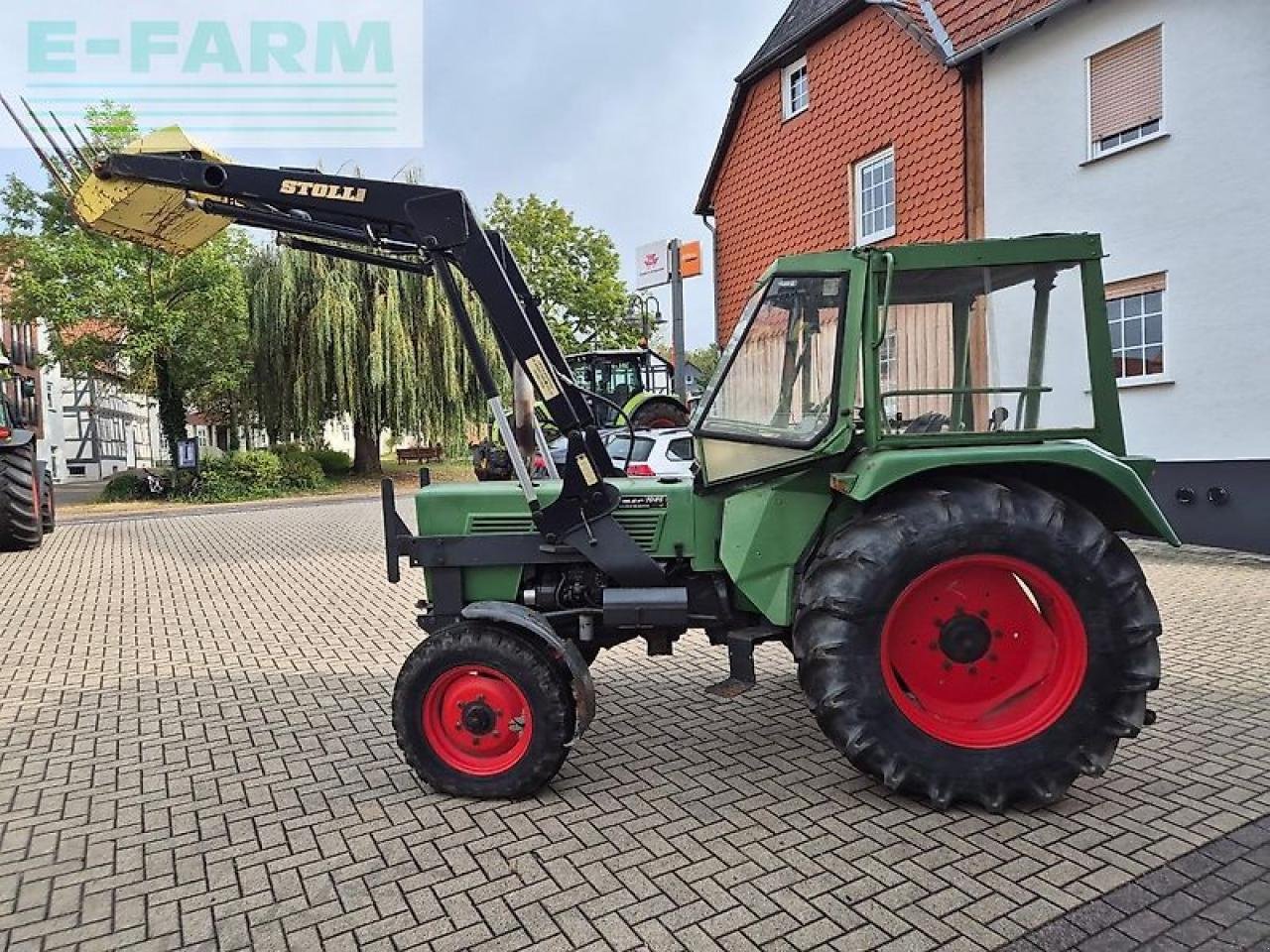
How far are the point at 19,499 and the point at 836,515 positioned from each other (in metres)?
11.0

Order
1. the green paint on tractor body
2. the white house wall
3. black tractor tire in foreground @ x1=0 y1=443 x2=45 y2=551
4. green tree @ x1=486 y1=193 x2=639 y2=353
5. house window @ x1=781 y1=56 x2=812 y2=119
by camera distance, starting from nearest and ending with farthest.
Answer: the green paint on tractor body, the white house wall, black tractor tire in foreground @ x1=0 y1=443 x2=45 y2=551, house window @ x1=781 y1=56 x2=812 y2=119, green tree @ x1=486 y1=193 x2=639 y2=353

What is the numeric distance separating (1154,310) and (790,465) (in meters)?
7.44

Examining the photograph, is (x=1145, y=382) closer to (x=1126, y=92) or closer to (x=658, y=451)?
(x=1126, y=92)

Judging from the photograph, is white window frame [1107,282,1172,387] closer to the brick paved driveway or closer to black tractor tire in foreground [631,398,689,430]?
the brick paved driveway

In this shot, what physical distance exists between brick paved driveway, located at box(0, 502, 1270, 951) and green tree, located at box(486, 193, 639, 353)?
1144 inches

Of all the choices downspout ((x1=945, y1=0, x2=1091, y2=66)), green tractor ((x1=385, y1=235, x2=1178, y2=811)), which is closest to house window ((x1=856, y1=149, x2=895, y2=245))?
downspout ((x1=945, y1=0, x2=1091, y2=66))

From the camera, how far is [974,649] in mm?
3344

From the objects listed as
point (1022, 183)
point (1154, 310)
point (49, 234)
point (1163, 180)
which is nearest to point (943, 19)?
point (1022, 183)

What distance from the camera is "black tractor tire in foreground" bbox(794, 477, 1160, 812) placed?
310 centimetres

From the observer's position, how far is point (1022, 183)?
33.5ft

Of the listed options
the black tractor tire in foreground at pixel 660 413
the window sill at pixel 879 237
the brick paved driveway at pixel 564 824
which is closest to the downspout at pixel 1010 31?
the window sill at pixel 879 237

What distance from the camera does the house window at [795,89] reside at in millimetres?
14164

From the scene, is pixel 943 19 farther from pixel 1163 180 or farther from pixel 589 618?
pixel 589 618

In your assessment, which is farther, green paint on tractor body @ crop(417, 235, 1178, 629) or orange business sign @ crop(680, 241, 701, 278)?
orange business sign @ crop(680, 241, 701, 278)
